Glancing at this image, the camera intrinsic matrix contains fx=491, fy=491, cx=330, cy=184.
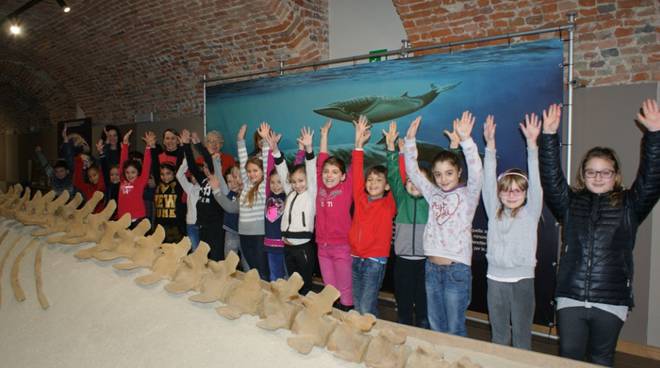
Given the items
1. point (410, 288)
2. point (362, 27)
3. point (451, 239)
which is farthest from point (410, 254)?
point (362, 27)

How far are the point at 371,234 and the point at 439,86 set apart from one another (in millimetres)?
1869

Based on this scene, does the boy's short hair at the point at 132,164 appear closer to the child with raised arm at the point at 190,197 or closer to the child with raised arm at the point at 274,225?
the child with raised arm at the point at 190,197

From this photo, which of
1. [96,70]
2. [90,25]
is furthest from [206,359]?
[96,70]

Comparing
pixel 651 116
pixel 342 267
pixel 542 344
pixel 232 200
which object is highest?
pixel 651 116

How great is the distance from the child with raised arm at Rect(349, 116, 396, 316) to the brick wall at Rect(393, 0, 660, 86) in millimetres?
2078

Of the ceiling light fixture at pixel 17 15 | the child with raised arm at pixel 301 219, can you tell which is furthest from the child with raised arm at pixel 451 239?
the ceiling light fixture at pixel 17 15

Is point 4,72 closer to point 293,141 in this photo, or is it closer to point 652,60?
point 293,141

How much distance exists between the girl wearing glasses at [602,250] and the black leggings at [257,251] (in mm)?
2961

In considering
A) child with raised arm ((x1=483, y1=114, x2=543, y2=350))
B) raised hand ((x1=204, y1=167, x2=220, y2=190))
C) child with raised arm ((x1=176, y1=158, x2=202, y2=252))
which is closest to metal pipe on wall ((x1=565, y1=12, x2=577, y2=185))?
child with raised arm ((x1=483, y1=114, x2=543, y2=350))

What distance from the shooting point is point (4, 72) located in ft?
42.5

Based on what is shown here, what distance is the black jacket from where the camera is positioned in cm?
296

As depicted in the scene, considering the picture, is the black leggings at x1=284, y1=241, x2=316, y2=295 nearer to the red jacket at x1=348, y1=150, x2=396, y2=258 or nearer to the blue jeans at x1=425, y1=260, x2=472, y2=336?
the red jacket at x1=348, y1=150, x2=396, y2=258

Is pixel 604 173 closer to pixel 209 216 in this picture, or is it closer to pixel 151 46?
pixel 209 216

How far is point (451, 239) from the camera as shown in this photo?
3656mm
